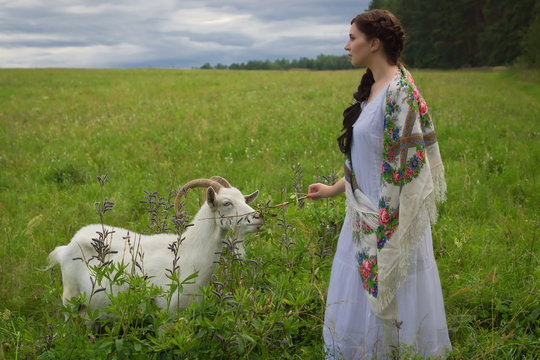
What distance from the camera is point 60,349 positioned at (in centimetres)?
275

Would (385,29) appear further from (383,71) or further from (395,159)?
(395,159)

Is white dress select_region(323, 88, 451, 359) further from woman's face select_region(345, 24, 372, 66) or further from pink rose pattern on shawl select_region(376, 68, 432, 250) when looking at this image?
woman's face select_region(345, 24, 372, 66)

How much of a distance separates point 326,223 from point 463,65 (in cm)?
5403

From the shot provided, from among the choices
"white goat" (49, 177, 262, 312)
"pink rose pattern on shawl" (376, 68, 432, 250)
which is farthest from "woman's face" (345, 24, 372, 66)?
"white goat" (49, 177, 262, 312)

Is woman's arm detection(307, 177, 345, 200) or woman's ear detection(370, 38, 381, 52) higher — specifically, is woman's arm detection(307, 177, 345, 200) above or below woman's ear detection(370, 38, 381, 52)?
below

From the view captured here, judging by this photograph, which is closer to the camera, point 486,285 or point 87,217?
point 486,285

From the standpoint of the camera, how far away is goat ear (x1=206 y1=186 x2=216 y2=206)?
3568 mm

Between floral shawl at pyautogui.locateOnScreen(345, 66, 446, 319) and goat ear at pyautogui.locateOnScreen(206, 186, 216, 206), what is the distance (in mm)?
1245

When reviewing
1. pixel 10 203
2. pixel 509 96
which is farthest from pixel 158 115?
pixel 509 96

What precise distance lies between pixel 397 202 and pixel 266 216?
146 centimetres

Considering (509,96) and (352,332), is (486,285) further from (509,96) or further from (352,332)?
(509,96)

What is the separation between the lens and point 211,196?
11.9 ft

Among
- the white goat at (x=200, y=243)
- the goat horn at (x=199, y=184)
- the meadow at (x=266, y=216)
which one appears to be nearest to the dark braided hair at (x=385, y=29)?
the meadow at (x=266, y=216)

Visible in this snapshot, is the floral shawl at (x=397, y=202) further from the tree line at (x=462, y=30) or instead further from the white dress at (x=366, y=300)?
the tree line at (x=462, y=30)
